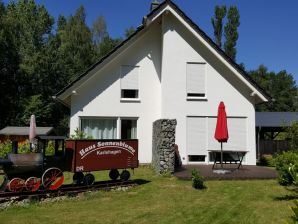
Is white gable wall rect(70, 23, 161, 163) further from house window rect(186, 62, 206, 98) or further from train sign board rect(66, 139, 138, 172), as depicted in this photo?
train sign board rect(66, 139, 138, 172)

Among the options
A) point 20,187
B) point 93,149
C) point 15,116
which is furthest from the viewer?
point 15,116

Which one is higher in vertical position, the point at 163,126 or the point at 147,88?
the point at 147,88

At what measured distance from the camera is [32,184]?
37.4ft

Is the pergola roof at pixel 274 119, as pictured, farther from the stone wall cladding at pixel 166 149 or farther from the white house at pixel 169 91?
the stone wall cladding at pixel 166 149

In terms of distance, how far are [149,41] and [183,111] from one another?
14.9ft

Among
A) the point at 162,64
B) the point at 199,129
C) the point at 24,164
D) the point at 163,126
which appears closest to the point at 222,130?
the point at 163,126

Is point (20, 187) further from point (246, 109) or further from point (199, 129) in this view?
point (246, 109)

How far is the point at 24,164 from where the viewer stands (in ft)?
37.3

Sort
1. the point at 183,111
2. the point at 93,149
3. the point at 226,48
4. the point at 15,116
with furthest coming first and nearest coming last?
1. the point at 226,48
2. the point at 15,116
3. the point at 183,111
4. the point at 93,149

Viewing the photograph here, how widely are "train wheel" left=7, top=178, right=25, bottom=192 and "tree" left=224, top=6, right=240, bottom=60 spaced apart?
4553 cm

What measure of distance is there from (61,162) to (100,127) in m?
8.34

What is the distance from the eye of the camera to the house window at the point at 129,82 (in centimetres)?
2072

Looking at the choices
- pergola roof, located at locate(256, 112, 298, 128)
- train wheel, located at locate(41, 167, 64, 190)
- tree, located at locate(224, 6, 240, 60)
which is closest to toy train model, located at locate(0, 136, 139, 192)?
train wheel, located at locate(41, 167, 64, 190)

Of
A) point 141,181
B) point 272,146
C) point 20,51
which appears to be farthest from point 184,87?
point 20,51
